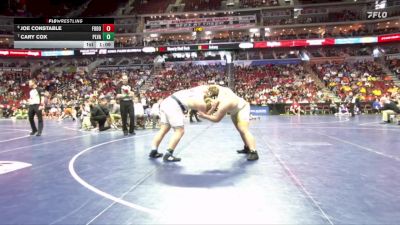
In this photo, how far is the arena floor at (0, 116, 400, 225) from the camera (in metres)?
3.20

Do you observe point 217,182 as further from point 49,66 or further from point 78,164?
point 49,66

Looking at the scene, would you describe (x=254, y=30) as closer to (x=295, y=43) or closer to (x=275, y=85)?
(x=295, y=43)

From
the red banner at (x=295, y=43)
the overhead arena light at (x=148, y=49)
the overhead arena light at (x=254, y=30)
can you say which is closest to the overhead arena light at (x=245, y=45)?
the red banner at (x=295, y=43)

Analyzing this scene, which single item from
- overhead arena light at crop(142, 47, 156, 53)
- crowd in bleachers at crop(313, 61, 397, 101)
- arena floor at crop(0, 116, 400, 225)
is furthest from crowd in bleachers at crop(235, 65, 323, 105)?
arena floor at crop(0, 116, 400, 225)

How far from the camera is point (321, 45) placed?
38156mm

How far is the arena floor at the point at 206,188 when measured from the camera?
126 inches

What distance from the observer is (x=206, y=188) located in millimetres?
4188

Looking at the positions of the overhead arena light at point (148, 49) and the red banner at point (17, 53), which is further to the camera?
the red banner at point (17, 53)

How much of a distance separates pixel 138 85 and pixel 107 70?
6.99m

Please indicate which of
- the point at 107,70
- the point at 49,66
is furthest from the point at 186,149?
the point at 49,66

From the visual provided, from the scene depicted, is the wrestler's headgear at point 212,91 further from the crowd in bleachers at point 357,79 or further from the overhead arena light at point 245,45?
the overhead arena light at point 245,45
